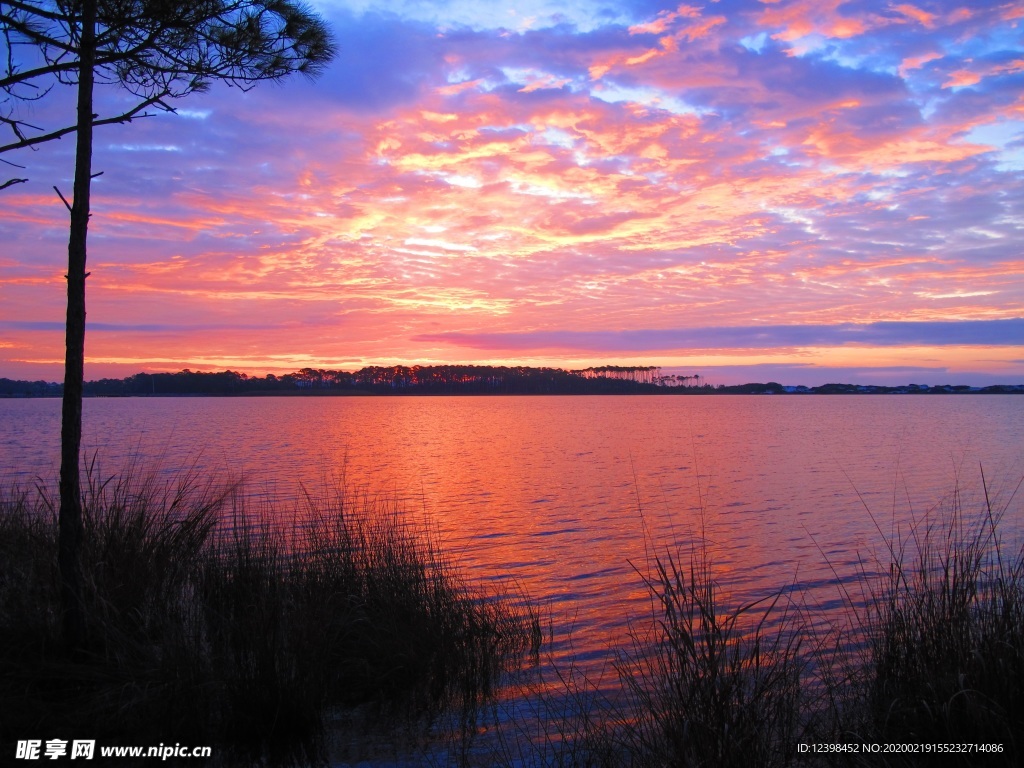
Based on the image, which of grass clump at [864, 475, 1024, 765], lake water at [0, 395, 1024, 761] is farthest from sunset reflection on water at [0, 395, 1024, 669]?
grass clump at [864, 475, 1024, 765]

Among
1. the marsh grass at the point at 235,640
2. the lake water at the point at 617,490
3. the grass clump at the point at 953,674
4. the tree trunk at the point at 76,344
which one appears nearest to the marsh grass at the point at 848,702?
the grass clump at the point at 953,674

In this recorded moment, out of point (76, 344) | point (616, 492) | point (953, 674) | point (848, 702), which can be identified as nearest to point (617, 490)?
point (616, 492)

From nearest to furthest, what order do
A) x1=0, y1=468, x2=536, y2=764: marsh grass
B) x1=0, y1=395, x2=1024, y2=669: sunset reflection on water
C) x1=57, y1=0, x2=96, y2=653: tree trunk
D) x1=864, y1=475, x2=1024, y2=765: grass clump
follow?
x1=864, y1=475, x2=1024, y2=765: grass clump, x1=0, y1=468, x2=536, y2=764: marsh grass, x1=57, y1=0, x2=96, y2=653: tree trunk, x1=0, y1=395, x2=1024, y2=669: sunset reflection on water

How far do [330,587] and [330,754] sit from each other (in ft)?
8.40

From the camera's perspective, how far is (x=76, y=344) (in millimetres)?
5953

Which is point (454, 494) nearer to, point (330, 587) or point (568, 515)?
point (568, 515)

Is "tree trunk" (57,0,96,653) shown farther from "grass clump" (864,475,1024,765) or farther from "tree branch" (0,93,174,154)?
"grass clump" (864,475,1024,765)

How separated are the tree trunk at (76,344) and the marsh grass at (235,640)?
196 millimetres

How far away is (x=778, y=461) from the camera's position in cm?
3209

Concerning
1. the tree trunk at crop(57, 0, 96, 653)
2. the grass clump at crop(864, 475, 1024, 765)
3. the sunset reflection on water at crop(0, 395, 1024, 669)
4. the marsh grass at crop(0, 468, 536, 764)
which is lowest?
the sunset reflection on water at crop(0, 395, 1024, 669)

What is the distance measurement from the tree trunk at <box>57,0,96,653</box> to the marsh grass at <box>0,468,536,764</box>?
0.64 ft

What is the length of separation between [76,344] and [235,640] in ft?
9.28

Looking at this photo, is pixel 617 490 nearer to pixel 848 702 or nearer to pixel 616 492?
pixel 616 492

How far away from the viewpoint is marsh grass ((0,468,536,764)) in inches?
201
